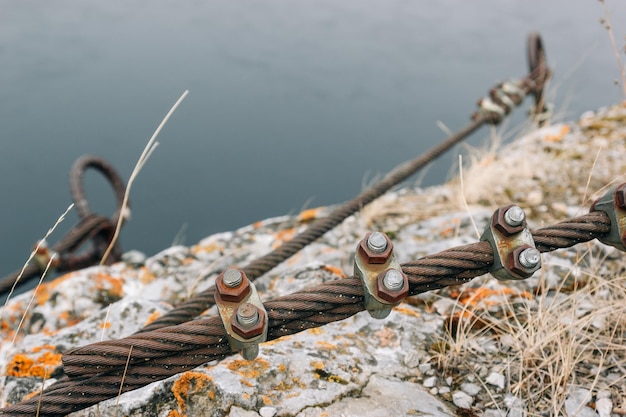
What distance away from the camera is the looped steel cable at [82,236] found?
162 inches

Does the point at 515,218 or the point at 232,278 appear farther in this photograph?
the point at 515,218

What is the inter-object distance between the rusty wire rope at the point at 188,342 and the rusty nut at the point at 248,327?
0.22ft

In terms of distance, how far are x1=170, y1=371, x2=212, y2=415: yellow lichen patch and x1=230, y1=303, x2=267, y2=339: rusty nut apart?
449 millimetres

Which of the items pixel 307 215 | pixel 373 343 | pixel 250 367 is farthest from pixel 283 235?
pixel 250 367

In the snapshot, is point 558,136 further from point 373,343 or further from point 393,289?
point 393,289

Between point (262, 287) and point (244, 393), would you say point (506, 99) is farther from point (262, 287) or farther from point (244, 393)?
point (244, 393)

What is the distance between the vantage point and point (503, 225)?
1493 millimetres

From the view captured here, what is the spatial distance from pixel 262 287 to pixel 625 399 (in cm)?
171

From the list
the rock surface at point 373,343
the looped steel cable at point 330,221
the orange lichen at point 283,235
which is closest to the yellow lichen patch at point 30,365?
the rock surface at point 373,343

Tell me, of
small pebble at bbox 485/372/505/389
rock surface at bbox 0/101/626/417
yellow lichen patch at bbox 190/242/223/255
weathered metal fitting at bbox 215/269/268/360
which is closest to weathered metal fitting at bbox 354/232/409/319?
weathered metal fitting at bbox 215/269/268/360

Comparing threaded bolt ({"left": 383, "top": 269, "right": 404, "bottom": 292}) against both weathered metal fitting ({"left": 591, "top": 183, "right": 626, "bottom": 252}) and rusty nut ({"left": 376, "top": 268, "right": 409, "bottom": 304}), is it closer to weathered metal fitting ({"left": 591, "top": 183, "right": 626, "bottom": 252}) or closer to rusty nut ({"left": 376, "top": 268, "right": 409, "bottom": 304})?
rusty nut ({"left": 376, "top": 268, "right": 409, "bottom": 304})

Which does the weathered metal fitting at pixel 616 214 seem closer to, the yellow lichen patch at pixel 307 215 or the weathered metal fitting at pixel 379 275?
the weathered metal fitting at pixel 379 275

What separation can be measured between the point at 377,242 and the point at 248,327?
0.42 m

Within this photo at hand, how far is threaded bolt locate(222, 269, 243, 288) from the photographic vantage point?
4.50 ft
